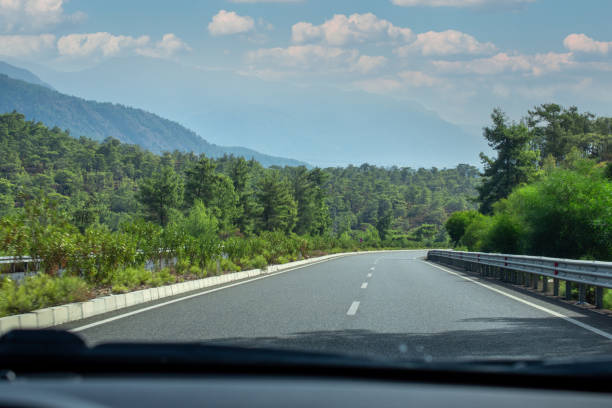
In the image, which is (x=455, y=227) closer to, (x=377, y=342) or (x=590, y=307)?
(x=590, y=307)

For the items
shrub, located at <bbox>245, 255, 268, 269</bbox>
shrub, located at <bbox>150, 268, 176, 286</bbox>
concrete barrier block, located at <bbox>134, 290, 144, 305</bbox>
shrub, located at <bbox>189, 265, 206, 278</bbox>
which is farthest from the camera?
shrub, located at <bbox>245, 255, 268, 269</bbox>

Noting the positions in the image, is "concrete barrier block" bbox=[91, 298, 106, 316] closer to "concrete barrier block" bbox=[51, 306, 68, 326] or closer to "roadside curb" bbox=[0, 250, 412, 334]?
"roadside curb" bbox=[0, 250, 412, 334]

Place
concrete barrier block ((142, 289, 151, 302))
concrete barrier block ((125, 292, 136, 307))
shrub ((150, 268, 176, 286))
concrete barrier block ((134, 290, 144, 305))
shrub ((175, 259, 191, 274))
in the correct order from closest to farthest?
concrete barrier block ((125, 292, 136, 307)) < concrete barrier block ((134, 290, 144, 305)) < concrete barrier block ((142, 289, 151, 302)) < shrub ((150, 268, 176, 286)) < shrub ((175, 259, 191, 274))

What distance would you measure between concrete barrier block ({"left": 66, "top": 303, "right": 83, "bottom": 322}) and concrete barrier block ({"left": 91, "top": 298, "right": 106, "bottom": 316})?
47cm

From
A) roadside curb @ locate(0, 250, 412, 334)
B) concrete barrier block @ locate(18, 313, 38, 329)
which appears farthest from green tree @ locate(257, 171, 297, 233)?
concrete barrier block @ locate(18, 313, 38, 329)

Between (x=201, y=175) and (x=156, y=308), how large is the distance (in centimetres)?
7809

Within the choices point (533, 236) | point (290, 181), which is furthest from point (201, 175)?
point (533, 236)

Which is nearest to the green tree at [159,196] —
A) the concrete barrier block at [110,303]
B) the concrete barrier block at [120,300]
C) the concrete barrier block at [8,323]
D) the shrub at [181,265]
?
the shrub at [181,265]

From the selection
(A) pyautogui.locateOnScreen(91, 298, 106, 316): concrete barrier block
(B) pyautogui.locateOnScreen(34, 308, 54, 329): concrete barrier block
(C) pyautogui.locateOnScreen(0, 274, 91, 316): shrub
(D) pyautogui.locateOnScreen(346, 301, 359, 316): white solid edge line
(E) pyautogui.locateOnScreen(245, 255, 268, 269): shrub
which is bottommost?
(E) pyautogui.locateOnScreen(245, 255, 268, 269): shrub

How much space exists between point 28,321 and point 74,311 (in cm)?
120

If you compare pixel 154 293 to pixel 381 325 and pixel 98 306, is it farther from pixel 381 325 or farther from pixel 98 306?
pixel 381 325

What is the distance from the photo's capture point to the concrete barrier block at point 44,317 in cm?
824

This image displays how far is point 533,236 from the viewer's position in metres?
23.9

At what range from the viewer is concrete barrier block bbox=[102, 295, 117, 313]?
10297mm
